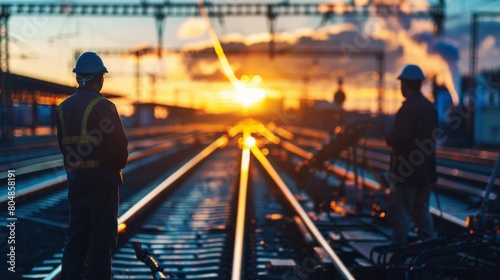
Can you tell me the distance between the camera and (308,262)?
7.43 m

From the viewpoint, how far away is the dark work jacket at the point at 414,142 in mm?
7418

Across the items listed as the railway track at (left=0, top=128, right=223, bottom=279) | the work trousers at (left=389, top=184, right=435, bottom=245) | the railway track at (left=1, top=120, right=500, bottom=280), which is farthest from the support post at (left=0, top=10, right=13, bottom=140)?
the work trousers at (left=389, top=184, right=435, bottom=245)

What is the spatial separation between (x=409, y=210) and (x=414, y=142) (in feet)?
2.45

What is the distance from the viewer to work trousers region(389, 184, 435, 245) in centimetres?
756

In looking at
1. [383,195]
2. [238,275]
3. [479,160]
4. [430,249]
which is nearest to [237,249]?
[238,275]

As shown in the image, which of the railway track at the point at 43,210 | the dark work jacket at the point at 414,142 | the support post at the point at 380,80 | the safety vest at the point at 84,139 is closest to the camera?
the safety vest at the point at 84,139

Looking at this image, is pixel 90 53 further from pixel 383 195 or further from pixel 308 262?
pixel 383 195

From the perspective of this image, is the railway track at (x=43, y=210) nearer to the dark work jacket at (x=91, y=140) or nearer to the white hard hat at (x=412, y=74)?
the dark work jacket at (x=91, y=140)

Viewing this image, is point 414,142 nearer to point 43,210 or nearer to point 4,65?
point 43,210

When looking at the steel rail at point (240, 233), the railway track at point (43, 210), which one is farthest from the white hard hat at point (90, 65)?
the railway track at point (43, 210)

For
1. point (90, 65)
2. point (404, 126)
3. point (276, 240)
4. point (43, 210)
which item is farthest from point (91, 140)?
point (43, 210)

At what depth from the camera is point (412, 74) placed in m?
7.47

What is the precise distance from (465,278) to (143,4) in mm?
A: 26378

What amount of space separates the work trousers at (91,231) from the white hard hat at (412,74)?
Result: 3.46 m
